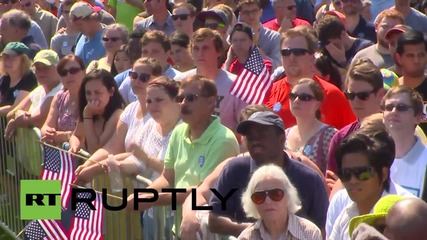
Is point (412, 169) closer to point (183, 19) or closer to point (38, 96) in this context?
point (38, 96)

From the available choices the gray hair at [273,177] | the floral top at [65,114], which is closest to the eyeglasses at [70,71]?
the floral top at [65,114]

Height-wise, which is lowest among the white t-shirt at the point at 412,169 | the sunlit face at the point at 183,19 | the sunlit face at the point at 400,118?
the white t-shirt at the point at 412,169

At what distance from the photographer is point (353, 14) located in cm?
1158

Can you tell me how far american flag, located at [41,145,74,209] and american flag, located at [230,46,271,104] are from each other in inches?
58.1

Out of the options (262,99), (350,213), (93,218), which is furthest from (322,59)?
(350,213)

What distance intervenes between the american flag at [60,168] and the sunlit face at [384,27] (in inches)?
113

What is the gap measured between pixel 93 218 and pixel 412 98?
2929mm

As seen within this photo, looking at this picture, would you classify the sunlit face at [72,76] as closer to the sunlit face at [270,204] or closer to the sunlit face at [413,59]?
the sunlit face at [413,59]

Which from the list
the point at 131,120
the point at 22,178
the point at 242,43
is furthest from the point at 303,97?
the point at 22,178

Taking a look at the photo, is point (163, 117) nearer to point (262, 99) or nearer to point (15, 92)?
point (262, 99)

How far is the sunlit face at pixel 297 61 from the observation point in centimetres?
862

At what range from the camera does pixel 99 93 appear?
9414 mm

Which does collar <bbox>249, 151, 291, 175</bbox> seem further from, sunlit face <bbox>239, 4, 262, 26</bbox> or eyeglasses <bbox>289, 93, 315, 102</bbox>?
sunlit face <bbox>239, 4, 262, 26</bbox>

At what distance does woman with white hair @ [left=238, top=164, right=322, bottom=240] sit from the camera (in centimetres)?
590
